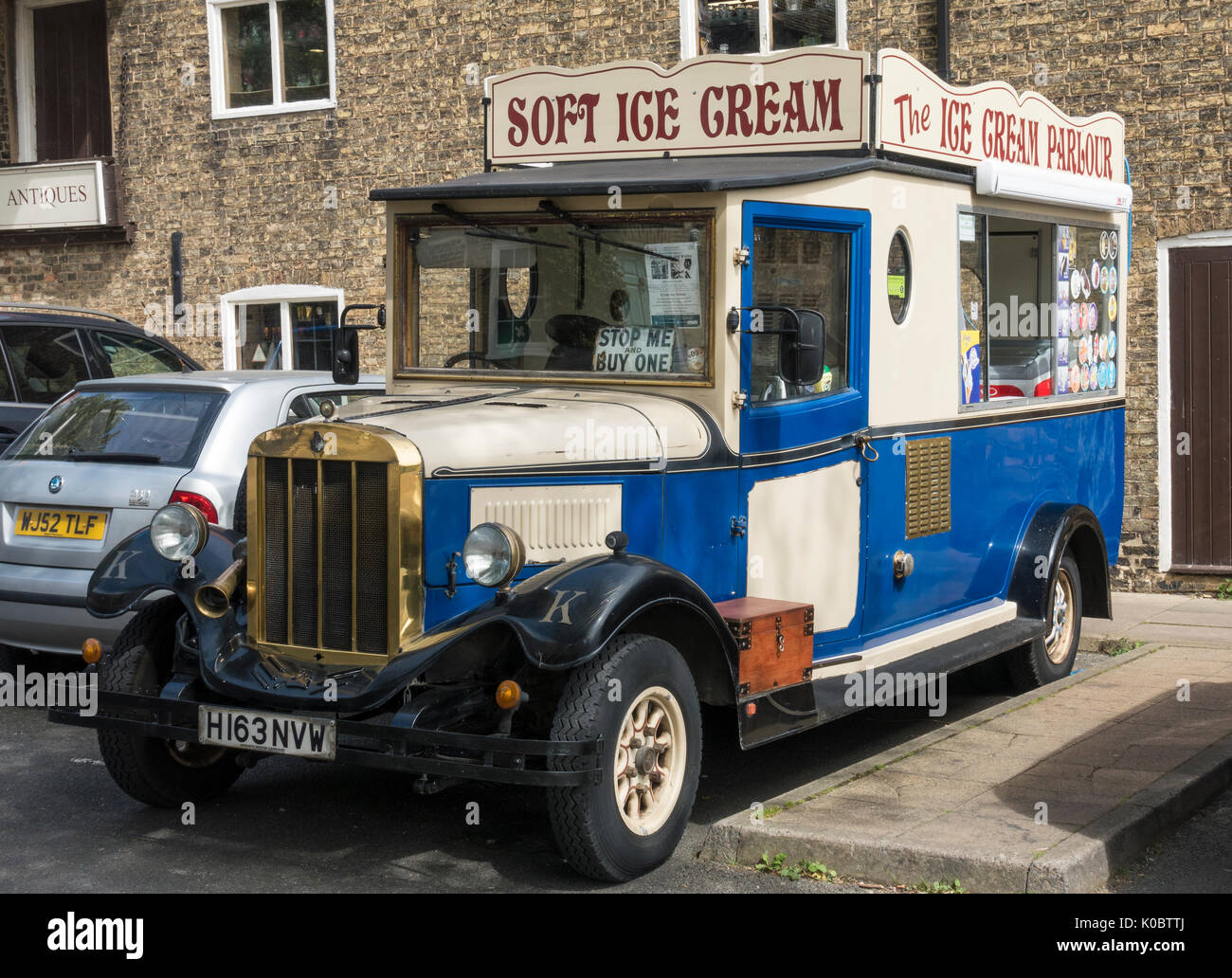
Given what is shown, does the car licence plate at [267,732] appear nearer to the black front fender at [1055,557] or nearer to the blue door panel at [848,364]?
the blue door panel at [848,364]

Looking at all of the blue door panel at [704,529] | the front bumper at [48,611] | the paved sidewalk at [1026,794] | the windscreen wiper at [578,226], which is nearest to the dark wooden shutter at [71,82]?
the front bumper at [48,611]

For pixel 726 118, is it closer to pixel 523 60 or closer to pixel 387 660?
pixel 387 660

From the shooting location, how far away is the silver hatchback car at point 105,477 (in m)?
7.02

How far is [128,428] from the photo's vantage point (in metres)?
7.38

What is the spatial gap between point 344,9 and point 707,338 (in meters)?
10.0

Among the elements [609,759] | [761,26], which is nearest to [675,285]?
[609,759]

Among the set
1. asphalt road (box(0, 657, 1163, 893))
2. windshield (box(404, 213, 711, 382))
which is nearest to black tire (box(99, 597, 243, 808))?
asphalt road (box(0, 657, 1163, 893))

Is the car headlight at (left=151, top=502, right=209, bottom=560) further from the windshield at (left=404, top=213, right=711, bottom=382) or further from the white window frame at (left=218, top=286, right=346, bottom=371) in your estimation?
the white window frame at (left=218, top=286, right=346, bottom=371)

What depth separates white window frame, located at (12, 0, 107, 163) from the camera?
16391 mm

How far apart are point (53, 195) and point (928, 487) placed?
39.1 ft

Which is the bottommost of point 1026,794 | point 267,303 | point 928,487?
point 1026,794

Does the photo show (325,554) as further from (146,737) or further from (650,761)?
(650,761)

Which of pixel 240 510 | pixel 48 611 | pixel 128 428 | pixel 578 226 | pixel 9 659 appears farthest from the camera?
pixel 9 659

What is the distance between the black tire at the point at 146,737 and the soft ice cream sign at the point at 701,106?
8.62 feet
